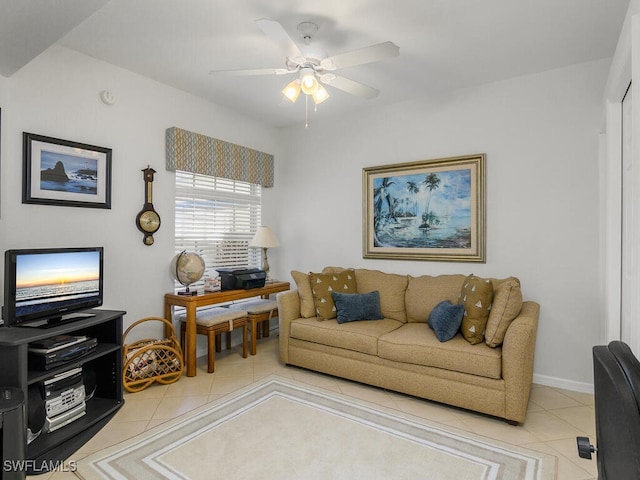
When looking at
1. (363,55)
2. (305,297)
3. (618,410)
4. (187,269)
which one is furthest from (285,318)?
(618,410)

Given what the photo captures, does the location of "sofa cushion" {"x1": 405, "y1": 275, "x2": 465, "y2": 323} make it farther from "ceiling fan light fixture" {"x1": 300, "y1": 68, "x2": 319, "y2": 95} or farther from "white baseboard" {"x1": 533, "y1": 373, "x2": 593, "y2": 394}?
"ceiling fan light fixture" {"x1": 300, "y1": 68, "x2": 319, "y2": 95}

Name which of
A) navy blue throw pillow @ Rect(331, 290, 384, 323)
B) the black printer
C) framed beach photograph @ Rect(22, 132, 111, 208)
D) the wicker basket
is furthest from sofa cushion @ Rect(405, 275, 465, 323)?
framed beach photograph @ Rect(22, 132, 111, 208)

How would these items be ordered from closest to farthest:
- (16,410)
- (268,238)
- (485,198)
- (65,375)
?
(16,410)
(65,375)
(485,198)
(268,238)

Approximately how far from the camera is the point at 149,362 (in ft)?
10.2

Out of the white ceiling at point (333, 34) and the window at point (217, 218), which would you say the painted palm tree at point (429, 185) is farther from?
the window at point (217, 218)

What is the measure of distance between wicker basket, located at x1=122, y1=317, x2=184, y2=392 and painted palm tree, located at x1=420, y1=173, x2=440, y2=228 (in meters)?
2.60

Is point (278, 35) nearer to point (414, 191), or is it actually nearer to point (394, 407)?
point (414, 191)

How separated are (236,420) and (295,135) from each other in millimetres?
3379

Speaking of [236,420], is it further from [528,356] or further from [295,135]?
[295,135]

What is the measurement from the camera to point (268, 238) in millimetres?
4234

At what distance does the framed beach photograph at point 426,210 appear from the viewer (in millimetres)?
3518

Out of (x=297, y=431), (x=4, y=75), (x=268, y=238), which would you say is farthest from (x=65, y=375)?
(x=268, y=238)

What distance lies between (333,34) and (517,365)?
2555mm

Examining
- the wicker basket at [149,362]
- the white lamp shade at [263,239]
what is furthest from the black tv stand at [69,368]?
the white lamp shade at [263,239]
